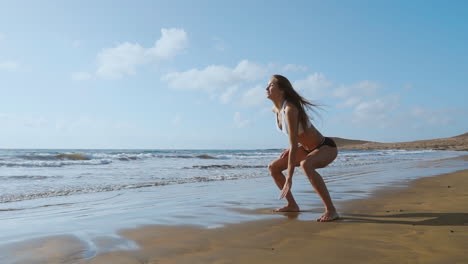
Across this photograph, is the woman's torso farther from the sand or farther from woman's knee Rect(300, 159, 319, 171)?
the sand

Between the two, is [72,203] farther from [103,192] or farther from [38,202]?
[103,192]

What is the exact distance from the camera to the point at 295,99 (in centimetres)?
372

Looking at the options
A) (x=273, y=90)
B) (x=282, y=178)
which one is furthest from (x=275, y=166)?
(x=273, y=90)

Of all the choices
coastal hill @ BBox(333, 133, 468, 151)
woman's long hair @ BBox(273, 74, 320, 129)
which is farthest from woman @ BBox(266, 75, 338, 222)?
coastal hill @ BBox(333, 133, 468, 151)

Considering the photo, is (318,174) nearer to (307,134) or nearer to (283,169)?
(307,134)

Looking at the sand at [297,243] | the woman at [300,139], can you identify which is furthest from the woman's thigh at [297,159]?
the sand at [297,243]

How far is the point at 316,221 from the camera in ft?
11.3

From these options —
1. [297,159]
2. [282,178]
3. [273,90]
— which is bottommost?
[282,178]

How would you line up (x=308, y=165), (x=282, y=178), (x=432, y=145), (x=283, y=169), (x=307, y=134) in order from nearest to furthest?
(x=308, y=165) < (x=307, y=134) < (x=283, y=169) < (x=282, y=178) < (x=432, y=145)

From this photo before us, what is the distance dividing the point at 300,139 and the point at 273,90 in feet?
1.86

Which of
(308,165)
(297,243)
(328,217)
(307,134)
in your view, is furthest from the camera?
(307,134)

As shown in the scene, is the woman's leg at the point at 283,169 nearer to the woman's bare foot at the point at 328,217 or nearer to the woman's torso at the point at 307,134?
the woman's torso at the point at 307,134

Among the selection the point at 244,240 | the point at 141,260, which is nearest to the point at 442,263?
the point at 244,240

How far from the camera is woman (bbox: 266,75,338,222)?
3.61 meters
